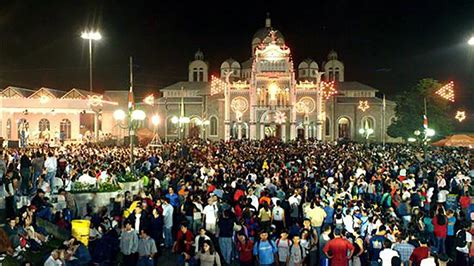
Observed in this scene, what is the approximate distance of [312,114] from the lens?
55.1 metres

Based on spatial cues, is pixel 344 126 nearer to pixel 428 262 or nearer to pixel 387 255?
pixel 387 255

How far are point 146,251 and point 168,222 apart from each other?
2.35m

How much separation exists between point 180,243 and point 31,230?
2.87 metres

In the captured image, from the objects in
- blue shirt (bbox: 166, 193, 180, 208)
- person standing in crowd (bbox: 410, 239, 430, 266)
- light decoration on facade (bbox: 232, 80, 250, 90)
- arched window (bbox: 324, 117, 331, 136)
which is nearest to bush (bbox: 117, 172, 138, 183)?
blue shirt (bbox: 166, 193, 180, 208)

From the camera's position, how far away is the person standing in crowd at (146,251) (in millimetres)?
9695

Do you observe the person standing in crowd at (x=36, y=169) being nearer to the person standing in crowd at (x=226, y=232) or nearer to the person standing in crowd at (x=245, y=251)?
the person standing in crowd at (x=226, y=232)

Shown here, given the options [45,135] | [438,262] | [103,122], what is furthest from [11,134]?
[438,262]

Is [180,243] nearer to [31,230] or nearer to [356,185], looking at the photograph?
[31,230]

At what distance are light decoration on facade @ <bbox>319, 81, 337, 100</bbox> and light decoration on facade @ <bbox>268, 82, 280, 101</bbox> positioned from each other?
16.1ft

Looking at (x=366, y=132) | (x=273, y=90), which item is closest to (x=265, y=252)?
(x=273, y=90)

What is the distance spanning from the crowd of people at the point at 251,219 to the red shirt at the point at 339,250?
0.06 feet

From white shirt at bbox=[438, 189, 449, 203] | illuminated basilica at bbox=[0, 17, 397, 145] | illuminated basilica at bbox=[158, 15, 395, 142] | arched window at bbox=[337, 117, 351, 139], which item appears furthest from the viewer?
arched window at bbox=[337, 117, 351, 139]

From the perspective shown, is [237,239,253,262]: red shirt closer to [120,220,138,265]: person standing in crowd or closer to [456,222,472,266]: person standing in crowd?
[120,220,138,265]: person standing in crowd

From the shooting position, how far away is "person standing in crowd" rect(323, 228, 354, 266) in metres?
9.08
